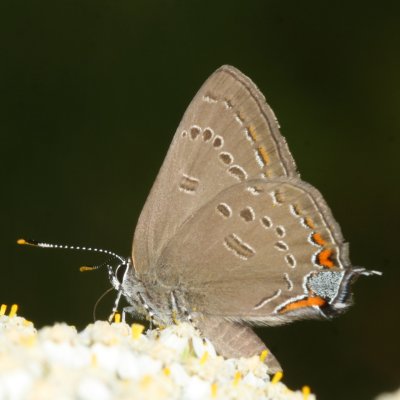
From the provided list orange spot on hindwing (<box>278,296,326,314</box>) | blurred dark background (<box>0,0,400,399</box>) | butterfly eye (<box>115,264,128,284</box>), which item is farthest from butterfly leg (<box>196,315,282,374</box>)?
blurred dark background (<box>0,0,400,399</box>)

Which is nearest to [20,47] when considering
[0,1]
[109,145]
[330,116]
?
[0,1]

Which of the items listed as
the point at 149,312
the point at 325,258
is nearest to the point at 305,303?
the point at 325,258

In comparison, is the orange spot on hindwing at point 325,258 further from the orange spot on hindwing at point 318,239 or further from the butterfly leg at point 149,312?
the butterfly leg at point 149,312

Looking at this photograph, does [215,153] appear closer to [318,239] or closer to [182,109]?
[318,239]

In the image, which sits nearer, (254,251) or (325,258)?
(325,258)

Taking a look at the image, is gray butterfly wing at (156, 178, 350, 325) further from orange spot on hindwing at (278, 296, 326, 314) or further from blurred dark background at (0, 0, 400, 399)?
blurred dark background at (0, 0, 400, 399)

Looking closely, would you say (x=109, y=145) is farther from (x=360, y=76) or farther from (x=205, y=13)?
(x=360, y=76)

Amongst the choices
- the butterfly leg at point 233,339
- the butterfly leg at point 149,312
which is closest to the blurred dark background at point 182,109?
the butterfly leg at point 149,312
